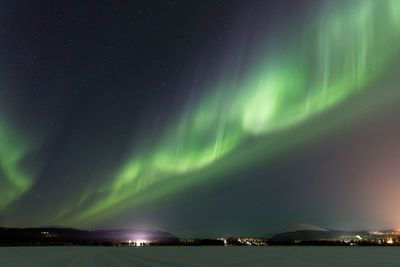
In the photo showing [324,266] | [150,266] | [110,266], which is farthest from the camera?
[324,266]

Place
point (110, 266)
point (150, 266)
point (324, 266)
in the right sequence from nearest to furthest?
point (110, 266)
point (150, 266)
point (324, 266)

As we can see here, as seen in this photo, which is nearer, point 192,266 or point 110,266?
point 110,266

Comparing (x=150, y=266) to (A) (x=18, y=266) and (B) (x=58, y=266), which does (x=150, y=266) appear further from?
(A) (x=18, y=266)

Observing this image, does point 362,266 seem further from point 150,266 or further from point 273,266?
point 150,266

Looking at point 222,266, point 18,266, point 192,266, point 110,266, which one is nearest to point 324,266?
point 222,266

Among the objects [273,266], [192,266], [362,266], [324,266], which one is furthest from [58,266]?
[362,266]

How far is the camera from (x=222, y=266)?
1925 inches

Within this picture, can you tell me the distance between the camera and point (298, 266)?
163 feet

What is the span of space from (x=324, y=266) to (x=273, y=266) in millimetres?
7563

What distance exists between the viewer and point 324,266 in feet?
165

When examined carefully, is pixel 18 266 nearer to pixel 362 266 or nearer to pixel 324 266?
pixel 324 266

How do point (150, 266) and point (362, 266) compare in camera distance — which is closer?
point (150, 266)

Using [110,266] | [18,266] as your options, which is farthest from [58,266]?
[110,266]

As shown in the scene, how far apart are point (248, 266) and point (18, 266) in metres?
29.6
